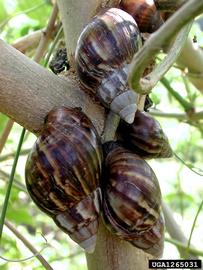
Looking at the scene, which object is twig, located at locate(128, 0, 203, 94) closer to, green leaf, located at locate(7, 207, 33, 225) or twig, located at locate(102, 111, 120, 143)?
twig, located at locate(102, 111, 120, 143)

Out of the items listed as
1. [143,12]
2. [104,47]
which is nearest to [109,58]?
[104,47]

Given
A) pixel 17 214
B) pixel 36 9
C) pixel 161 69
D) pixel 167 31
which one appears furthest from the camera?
pixel 36 9

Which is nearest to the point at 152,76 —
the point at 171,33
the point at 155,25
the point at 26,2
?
the point at 171,33

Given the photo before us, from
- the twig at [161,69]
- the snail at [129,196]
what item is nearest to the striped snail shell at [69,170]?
the snail at [129,196]

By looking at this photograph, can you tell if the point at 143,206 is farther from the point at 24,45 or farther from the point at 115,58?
the point at 24,45

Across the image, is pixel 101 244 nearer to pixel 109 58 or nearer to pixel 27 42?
pixel 109 58
